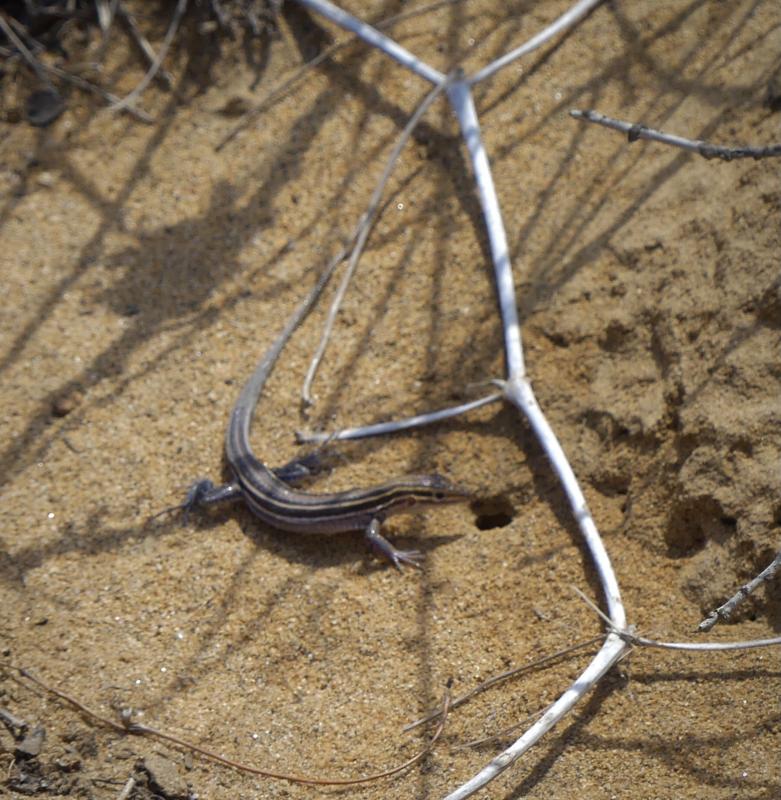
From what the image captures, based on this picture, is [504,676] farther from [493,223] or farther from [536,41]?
[536,41]

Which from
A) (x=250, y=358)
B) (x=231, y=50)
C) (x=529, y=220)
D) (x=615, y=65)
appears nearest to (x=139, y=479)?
(x=250, y=358)

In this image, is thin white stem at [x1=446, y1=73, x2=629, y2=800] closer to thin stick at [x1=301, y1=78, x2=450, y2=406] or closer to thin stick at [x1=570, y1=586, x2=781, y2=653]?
thin stick at [x1=570, y1=586, x2=781, y2=653]

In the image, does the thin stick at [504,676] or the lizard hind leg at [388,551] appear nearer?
the thin stick at [504,676]

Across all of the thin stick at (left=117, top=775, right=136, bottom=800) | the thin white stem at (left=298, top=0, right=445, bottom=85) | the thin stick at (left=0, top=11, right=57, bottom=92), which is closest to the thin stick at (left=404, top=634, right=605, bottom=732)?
the thin stick at (left=117, top=775, right=136, bottom=800)

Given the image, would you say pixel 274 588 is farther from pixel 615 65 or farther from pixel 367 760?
pixel 615 65

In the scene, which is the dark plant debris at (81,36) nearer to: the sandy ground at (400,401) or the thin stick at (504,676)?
the sandy ground at (400,401)

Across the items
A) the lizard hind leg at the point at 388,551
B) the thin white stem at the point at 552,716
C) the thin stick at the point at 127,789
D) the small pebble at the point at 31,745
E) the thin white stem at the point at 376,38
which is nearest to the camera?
the thin white stem at the point at 552,716

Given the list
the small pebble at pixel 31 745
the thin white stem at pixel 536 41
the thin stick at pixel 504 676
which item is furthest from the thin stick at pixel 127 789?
the thin white stem at pixel 536 41
